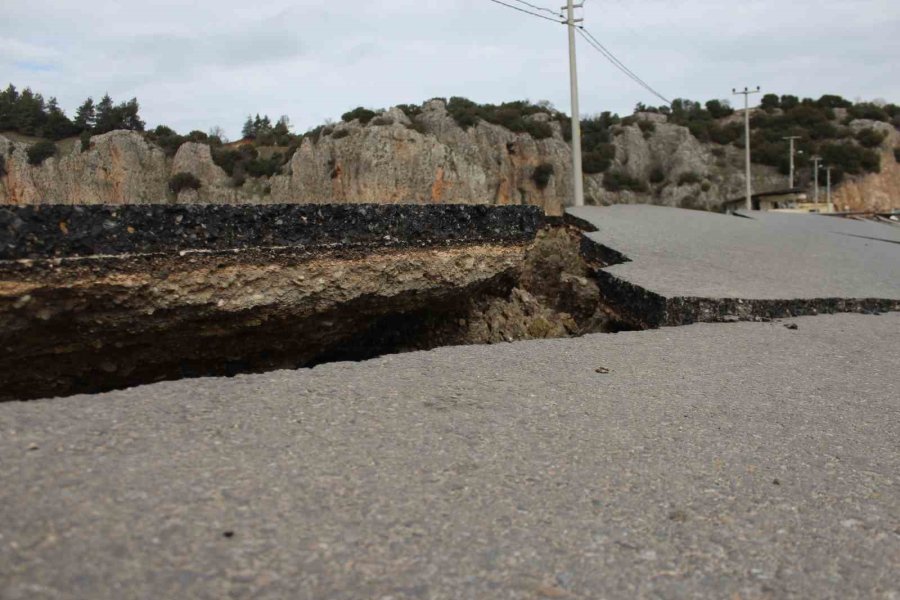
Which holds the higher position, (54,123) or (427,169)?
(427,169)

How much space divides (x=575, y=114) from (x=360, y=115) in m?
14.8

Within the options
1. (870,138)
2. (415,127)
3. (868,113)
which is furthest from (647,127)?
(415,127)

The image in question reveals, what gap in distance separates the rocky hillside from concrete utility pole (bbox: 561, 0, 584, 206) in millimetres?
2844

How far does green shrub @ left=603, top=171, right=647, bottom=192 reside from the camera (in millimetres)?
47656

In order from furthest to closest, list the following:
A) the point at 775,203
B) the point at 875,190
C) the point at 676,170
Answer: the point at 875,190 → the point at 676,170 → the point at 775,203

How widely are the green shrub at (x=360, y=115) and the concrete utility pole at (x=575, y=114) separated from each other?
13.0 metres

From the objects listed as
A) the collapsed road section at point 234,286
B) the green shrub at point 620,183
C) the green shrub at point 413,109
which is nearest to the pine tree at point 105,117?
the collapsed road section at point 234,286

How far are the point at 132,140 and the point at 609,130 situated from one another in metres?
49.9

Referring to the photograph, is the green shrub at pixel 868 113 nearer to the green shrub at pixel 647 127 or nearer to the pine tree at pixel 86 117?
the green shrub at pixel 647 127

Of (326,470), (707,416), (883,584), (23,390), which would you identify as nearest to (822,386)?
(707,416)

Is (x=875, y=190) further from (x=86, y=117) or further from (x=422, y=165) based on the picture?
(x=86, y=117)

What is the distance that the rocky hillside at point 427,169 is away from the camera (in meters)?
5.62

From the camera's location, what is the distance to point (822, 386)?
3418 mm

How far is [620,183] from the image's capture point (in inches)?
1879
